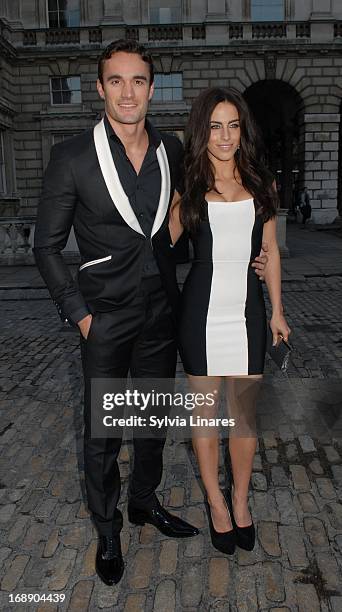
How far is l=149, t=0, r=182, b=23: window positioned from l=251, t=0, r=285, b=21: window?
307 centimetres

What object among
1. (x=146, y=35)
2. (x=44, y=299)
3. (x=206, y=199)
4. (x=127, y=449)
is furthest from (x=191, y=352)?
(x=146, y=35)

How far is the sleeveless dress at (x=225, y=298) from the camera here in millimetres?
2514

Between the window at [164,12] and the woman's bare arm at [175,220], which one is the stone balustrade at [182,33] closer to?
the window at [164,12]

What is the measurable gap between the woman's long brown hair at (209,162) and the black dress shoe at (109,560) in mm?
1457

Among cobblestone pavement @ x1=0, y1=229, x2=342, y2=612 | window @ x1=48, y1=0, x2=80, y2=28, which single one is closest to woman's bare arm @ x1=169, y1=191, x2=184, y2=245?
cobblestone pavement @ x1=0, y1=229, x2=342, y2=612

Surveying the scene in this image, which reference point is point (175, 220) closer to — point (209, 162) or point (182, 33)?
point (209, 162)

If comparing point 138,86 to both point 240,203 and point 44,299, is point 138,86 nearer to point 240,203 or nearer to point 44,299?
point 240,203

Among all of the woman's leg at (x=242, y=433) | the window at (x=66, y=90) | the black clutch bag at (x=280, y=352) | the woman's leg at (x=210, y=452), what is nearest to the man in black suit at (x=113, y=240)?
the woman's leg at (x=210, y=452)

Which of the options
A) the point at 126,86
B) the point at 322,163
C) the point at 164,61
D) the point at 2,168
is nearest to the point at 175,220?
the point at 126,86

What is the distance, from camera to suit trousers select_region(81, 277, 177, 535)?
2.47m

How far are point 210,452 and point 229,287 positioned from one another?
31.8 inches

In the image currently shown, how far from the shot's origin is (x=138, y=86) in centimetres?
238

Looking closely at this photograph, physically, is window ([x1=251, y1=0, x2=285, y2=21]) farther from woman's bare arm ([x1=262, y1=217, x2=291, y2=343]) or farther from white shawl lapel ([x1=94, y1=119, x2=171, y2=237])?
white shawl lapel ([x1=94, y1=119, x2=171, y2=237])

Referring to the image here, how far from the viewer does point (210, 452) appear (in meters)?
2.71
